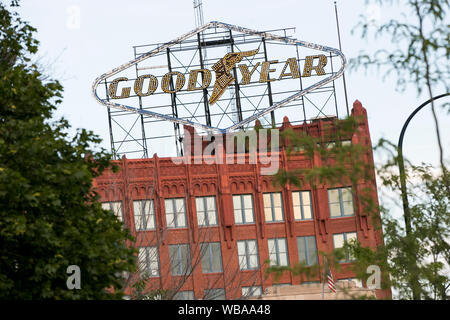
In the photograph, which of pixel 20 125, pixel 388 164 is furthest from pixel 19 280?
pixel 388 164

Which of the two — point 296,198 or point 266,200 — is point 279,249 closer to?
point 266,200

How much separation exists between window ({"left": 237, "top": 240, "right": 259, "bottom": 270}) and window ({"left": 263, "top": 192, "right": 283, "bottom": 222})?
2.37m

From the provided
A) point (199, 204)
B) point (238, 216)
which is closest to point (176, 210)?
point (199, 204)

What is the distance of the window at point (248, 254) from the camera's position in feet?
200

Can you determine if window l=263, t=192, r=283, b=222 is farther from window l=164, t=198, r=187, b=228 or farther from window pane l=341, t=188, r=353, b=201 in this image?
window l=164, t=198, r=187, b=228

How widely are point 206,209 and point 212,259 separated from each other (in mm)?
3611

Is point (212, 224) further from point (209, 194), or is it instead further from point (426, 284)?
point (426, 284)

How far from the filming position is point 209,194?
62.3 m

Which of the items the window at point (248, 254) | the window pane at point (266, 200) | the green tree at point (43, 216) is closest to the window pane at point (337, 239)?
the window pane at point (266, 200)

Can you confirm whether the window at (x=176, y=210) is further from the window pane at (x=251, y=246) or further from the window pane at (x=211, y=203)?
the window pane at (x=251, y=246)

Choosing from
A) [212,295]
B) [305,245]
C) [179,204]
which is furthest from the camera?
[305,245]

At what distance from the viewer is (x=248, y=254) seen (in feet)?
201

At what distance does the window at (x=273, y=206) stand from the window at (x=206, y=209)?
3.79m
